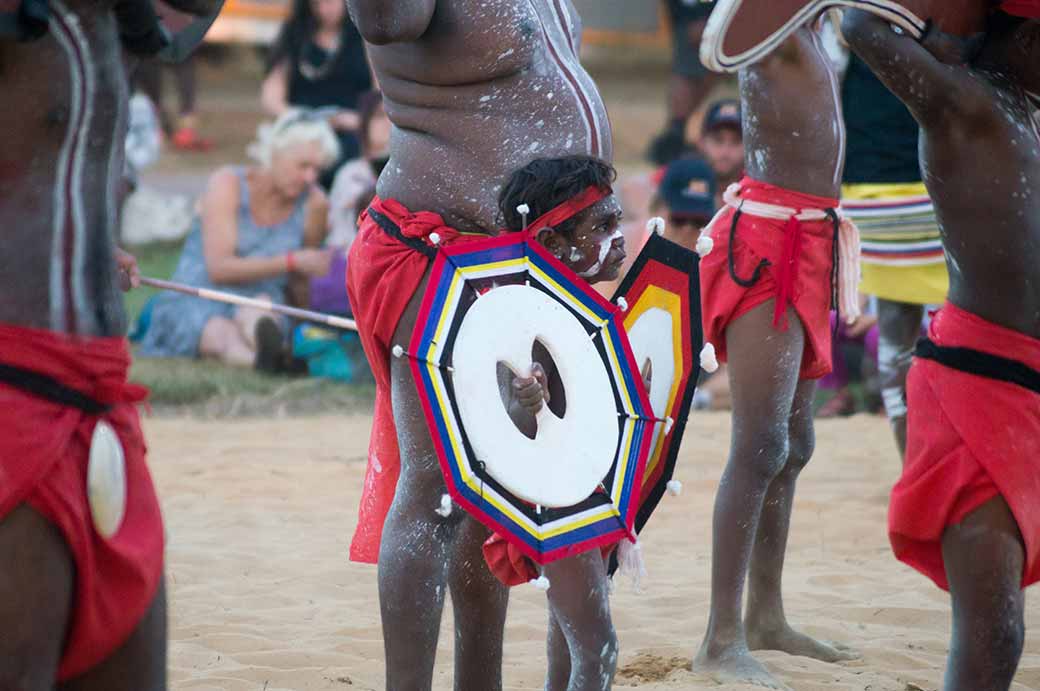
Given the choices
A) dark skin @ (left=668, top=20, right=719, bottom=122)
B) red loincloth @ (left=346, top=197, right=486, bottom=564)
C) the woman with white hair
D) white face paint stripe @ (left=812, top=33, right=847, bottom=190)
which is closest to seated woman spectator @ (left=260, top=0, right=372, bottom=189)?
the woman with white hair

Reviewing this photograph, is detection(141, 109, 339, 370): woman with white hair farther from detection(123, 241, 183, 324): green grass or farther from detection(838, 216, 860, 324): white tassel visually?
detection(838, 216, 860, 324): white tassel

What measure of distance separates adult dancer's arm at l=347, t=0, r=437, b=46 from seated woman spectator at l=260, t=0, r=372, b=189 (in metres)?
7.96

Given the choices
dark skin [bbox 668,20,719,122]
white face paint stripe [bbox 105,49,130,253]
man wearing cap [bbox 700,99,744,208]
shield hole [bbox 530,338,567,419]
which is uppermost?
white face paint stripe [bbox 105,49,130,253]

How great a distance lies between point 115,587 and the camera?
7.16ft

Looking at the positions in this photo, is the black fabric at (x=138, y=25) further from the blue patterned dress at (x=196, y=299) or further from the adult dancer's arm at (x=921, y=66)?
the blue patterned dress at (x=196, y=299)

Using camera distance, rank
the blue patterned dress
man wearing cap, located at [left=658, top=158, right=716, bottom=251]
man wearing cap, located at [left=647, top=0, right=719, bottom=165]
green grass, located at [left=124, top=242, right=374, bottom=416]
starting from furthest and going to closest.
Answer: man wearing cap, located at [left=647, top=0, right=719, bottom=165], the blue patterned dress, green grass, located at [left=124, top=242, right=374, bottom=416], man wearing cap, located at [left=658, top=158, right=716, bottom=251]

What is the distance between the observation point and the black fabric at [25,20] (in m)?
2.08

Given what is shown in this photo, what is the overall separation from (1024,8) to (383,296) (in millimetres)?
1401

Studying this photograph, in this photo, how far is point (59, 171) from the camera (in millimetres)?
2188

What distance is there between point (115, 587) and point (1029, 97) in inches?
80.4

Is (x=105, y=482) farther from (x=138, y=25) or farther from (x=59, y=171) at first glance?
(x=138, y=25)

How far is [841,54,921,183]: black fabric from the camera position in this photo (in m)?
6.13

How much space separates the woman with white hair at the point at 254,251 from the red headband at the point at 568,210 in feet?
18.8

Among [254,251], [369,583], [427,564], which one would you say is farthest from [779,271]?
[254,251]
